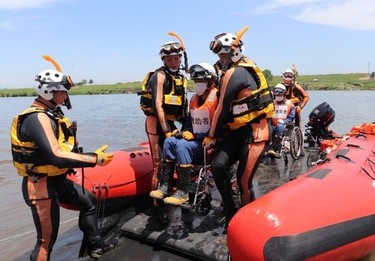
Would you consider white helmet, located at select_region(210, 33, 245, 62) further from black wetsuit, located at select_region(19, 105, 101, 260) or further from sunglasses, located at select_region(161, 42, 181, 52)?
black wetsuit, located at select_region(19, 105, 101, 260)

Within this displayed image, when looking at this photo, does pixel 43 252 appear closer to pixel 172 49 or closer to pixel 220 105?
pixel 220 105

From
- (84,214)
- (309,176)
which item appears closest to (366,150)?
(309,176)

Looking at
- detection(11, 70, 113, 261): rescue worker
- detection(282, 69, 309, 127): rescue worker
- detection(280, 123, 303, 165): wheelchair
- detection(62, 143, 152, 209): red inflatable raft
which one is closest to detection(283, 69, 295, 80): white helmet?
detection(282, 69, 309, 127): rescue worker

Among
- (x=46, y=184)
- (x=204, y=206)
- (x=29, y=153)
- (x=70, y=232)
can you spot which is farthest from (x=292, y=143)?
(x=29, y=153)

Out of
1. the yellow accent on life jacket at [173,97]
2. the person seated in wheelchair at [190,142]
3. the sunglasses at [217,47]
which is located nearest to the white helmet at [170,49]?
the yellow accent on life jacket at [173,97]

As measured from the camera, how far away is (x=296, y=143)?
22.4ft

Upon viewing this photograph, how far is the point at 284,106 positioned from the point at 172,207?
3669 mm

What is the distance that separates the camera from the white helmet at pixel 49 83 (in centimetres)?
339

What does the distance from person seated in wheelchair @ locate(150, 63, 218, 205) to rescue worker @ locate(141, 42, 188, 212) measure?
276 millimetres

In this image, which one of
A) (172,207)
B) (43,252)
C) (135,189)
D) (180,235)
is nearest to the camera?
(43,252)

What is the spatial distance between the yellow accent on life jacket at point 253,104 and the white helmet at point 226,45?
0.10m

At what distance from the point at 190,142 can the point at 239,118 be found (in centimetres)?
54

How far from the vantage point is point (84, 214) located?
3.79 m

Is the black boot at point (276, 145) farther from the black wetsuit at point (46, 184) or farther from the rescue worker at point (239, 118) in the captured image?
the black wetsuit at point (46, 184)
